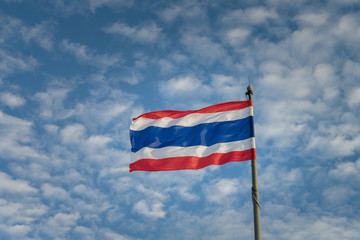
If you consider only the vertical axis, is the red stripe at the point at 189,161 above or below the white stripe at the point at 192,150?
below

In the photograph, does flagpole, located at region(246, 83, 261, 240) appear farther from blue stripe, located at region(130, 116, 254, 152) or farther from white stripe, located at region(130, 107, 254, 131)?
white stripe, located at region(130, 107, 254, 131)

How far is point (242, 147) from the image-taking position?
15773 millimetres

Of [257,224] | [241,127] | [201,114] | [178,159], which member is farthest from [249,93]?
[257,224]

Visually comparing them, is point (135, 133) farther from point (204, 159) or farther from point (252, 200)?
point (252, 200)

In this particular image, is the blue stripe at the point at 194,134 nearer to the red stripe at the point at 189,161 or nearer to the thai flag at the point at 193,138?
the thai flag at the point at 193,138

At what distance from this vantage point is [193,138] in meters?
17.8

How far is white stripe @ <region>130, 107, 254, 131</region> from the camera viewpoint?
55.1 feet

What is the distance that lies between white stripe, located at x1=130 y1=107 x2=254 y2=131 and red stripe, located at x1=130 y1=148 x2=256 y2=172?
1792mm

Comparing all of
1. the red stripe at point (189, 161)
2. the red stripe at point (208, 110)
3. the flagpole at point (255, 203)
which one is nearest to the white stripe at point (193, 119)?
the red stripe at point (208, 110)

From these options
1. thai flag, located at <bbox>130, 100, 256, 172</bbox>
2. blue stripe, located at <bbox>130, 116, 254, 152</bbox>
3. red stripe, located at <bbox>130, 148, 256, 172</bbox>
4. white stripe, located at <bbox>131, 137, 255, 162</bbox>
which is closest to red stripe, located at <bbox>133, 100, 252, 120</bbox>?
thai flag, located at <bbox>130, 100, 256, 172</bbox>

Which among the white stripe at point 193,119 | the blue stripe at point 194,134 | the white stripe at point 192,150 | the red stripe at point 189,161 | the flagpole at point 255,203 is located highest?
the white stripe at point 193,119

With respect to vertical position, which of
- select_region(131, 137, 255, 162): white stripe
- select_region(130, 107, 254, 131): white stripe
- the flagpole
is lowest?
the flagpole

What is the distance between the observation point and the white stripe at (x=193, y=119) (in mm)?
16781

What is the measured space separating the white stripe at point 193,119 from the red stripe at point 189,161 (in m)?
1.79
